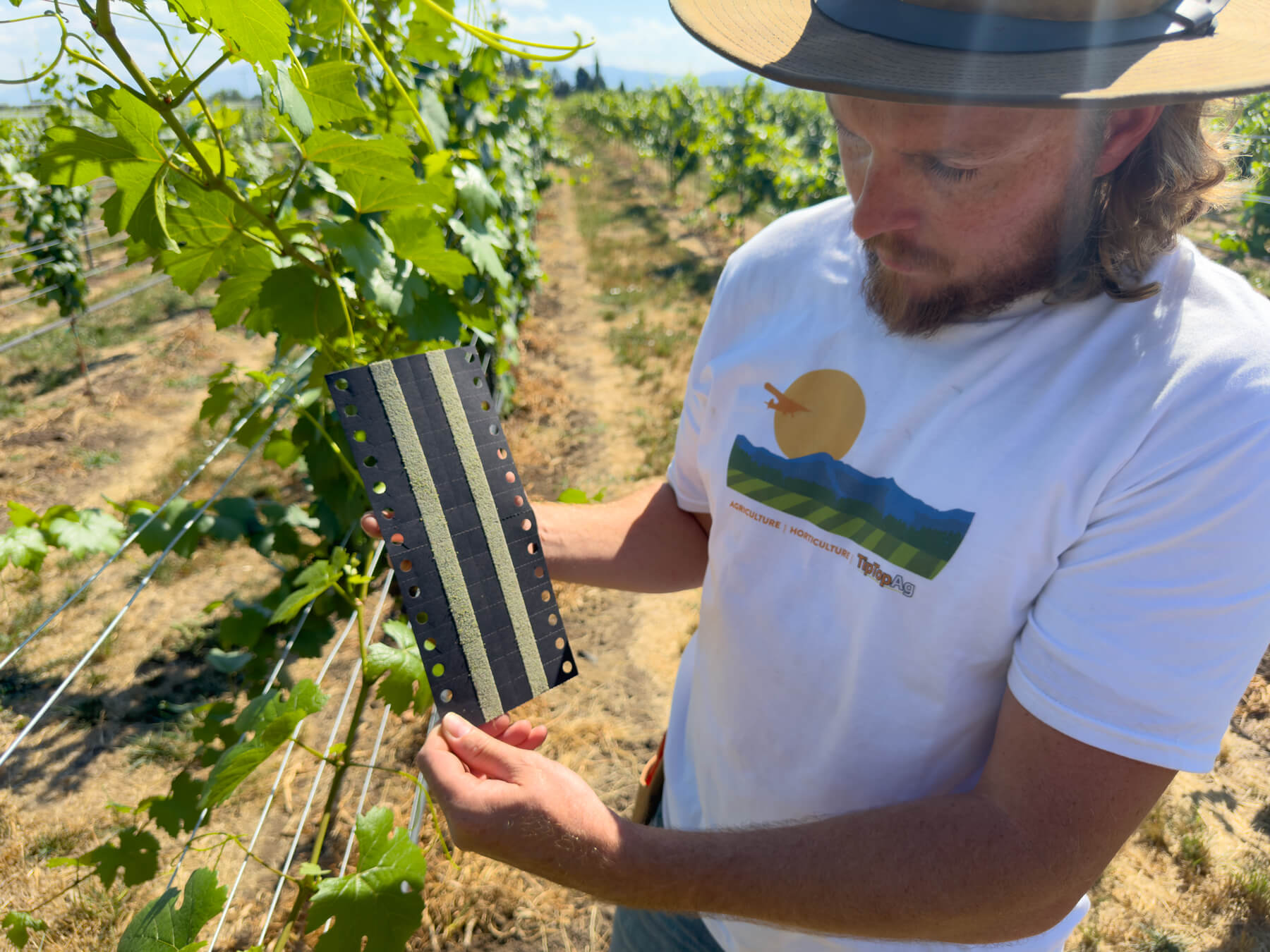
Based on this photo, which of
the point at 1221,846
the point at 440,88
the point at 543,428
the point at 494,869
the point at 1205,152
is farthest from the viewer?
the point at 543,428

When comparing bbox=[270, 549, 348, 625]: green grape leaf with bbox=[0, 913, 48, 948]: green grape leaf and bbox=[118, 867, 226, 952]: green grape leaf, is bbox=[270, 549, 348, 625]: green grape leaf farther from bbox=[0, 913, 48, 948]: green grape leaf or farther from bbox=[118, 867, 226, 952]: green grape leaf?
bbox=[0, 913, 48, 948]: green grape leaf

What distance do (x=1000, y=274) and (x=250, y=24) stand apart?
92cm

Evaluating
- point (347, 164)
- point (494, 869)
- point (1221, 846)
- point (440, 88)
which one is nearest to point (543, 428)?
point (440, 88)

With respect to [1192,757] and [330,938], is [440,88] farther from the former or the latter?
[1192,757]

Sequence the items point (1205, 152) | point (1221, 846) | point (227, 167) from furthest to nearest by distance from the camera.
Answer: point (1221, 846) < point (227, 167) < point (1205, 152)

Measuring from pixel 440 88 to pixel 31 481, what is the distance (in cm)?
373

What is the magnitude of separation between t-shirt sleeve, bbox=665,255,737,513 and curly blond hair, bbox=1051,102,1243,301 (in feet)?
1.84

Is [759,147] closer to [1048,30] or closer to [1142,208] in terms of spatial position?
[1142,208]

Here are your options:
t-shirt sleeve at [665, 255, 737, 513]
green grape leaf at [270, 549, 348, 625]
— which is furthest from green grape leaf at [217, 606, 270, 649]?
t-shirt sleeve at [665, 255, 737, 513]

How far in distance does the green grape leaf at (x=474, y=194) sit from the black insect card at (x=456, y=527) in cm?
155

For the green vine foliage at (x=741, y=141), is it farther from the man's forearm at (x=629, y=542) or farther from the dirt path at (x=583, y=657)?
the man's forearm at (x=629, y=542)

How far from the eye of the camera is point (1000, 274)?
1.02m

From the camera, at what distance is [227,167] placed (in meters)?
1.25

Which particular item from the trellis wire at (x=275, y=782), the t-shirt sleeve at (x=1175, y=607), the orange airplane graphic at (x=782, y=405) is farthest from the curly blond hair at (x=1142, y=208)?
the trellis wire at (x=275, y=782)
